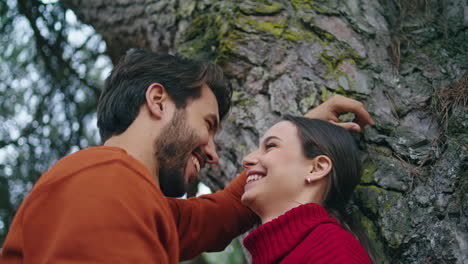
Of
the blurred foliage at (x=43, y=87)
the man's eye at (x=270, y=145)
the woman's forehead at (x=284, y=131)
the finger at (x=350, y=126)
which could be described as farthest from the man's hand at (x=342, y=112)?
the blurred foliage at (x=43, y=87)

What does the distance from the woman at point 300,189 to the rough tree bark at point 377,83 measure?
17 centimetres

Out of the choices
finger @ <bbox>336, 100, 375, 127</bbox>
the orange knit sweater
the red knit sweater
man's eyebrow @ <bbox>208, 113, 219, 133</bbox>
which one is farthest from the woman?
the orange knit sweater

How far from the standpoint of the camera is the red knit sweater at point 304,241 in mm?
1734

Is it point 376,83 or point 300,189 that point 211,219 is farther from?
point 376,83

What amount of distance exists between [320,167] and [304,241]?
43cm

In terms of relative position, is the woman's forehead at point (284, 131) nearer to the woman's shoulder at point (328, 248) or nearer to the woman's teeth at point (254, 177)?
the woman's teeth at point (254, 177)

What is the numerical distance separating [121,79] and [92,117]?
8.42ft

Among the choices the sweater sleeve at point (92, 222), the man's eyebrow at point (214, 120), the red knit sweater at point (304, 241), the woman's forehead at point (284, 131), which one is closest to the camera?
the sweater sleeve at point (92, 222)

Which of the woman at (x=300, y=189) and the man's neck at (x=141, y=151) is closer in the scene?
the woman at (x=300, y=189)

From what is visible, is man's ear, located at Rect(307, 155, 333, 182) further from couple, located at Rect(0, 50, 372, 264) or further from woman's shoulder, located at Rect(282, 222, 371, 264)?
woman's shoulder, located at Rect(282, 222, 371, 264)

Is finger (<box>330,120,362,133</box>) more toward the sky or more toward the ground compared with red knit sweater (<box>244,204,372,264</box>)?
more toward the sky

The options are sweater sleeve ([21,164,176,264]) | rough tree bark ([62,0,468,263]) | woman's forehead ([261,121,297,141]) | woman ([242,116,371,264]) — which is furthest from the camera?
woman's forehead ([261,121,297,141])

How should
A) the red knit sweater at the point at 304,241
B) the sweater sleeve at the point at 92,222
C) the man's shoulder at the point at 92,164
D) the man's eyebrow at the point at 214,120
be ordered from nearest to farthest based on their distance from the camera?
the sweater sleeve at the point at 92,222, the man's shoulder at the point at 92,164, the red knit sweater at the point at 304,241, the man's eyebrow at the point at 214,120

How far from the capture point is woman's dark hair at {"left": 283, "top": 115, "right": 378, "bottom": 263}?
216cm
